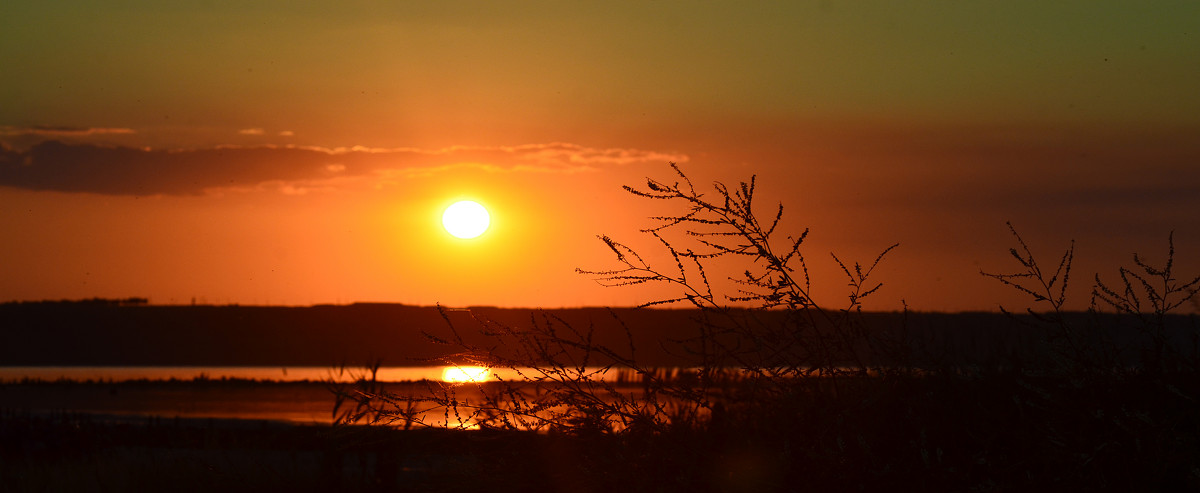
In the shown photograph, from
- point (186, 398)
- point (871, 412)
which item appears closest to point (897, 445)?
point (871, 412)

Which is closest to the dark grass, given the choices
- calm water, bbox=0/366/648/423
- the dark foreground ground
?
the dark foreground ground

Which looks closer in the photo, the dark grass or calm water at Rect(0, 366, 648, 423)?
the dark grass

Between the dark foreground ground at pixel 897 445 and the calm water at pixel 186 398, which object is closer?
the dark foreground ground at pixel 897 445

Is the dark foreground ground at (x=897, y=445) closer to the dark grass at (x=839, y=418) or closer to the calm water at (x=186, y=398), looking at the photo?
the dark grass at (x=839, y=418)

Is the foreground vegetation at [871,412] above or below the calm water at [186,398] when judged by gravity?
below

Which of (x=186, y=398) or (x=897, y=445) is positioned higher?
(x=186, y=398)

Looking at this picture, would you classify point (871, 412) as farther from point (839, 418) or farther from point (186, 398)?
point (186, 398)

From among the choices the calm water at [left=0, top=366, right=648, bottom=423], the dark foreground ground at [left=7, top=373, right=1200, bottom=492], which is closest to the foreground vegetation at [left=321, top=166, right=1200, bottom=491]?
the dark foreground ground at [left=7, top=373, right=1200, bottom=492]

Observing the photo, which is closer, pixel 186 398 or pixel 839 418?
pixel 839 418

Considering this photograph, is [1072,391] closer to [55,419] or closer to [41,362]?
[55,419]

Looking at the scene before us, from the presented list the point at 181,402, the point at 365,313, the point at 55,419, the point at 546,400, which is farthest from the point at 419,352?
the point at 546,400

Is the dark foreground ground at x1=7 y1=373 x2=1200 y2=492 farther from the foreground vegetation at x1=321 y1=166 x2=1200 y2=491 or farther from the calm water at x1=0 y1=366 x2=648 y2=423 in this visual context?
the calm water at x1=0 y1=366 x2=648 y2=423

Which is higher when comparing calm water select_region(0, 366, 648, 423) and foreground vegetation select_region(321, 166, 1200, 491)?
calm water select_region(0, 366, 648, 423)

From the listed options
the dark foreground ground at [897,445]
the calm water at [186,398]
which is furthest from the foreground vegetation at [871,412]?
the calm water at [186,398]
